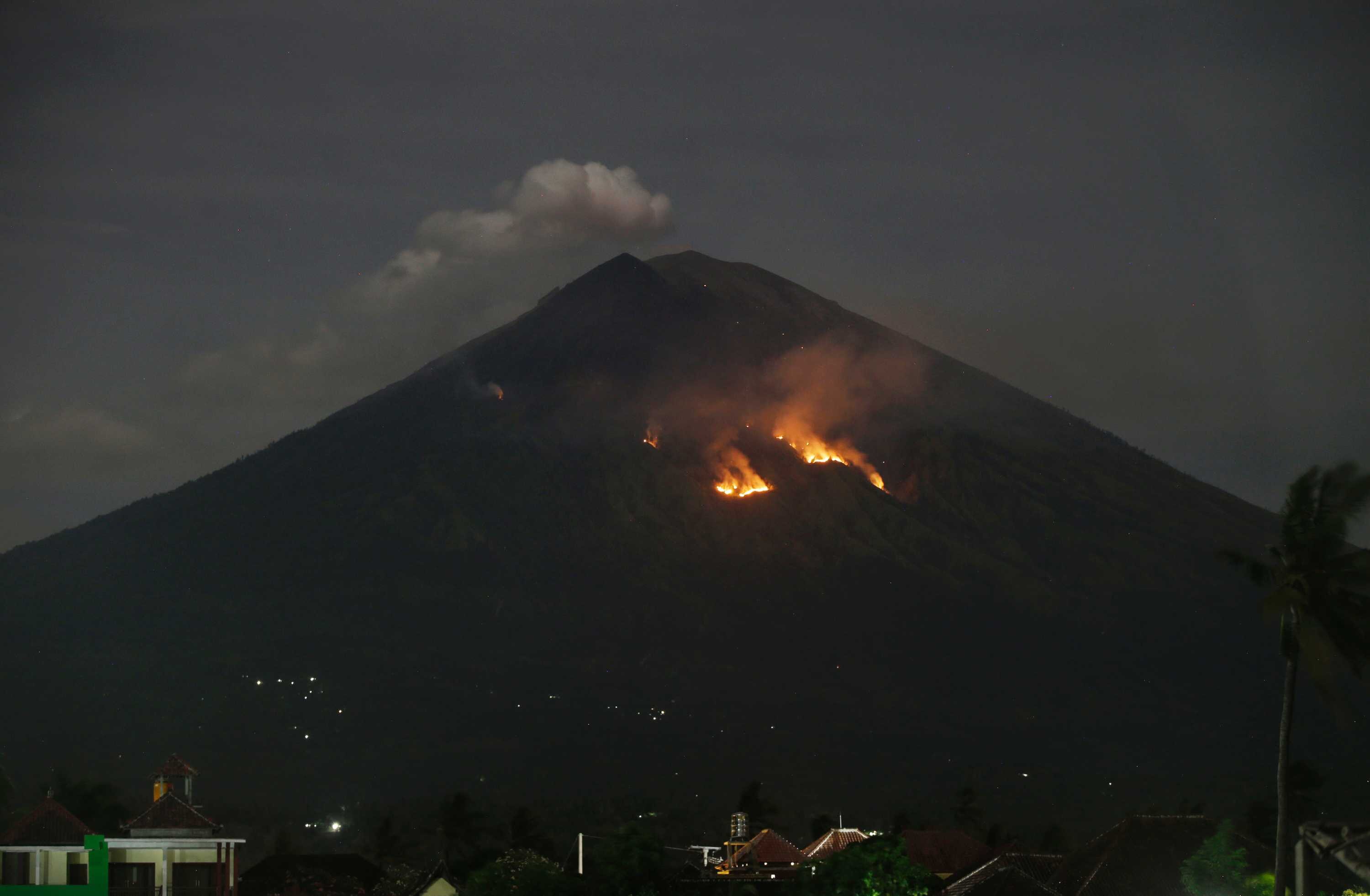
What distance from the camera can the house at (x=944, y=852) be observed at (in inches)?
2832

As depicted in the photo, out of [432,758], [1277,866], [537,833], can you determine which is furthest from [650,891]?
[432,758]

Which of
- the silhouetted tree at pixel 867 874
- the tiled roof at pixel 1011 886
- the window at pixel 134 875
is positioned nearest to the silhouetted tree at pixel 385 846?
the tiled roof at pixel 1011 886

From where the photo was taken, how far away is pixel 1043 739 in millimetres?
173000

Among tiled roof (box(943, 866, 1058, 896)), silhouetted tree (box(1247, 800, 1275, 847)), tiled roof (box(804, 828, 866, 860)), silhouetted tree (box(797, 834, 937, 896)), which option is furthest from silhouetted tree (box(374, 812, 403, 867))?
silhouetted tree (box(797, 834, 937, 896))

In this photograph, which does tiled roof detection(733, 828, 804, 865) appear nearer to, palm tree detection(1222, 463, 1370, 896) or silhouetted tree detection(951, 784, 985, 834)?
palm tree detection(1222, 463, 1370, 896)

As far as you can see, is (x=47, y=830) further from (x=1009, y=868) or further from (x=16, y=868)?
(x=1009, y=868)

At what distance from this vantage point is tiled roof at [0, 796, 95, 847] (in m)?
40.9

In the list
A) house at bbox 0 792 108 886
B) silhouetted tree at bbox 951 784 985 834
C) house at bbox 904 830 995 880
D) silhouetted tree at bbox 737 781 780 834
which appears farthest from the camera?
silhouetted tree at bbox 951 784 985 834

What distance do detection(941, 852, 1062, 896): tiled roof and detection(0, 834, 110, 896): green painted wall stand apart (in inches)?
1084

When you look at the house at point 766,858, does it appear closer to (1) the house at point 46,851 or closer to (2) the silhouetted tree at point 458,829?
(1) the house at point 46,851

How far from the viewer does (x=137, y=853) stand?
138 ft

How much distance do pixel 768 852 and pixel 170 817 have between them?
74.7 ft

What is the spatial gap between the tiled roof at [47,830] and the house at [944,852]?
124 ft

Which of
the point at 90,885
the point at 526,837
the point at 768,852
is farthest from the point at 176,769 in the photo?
the point at 526,837
